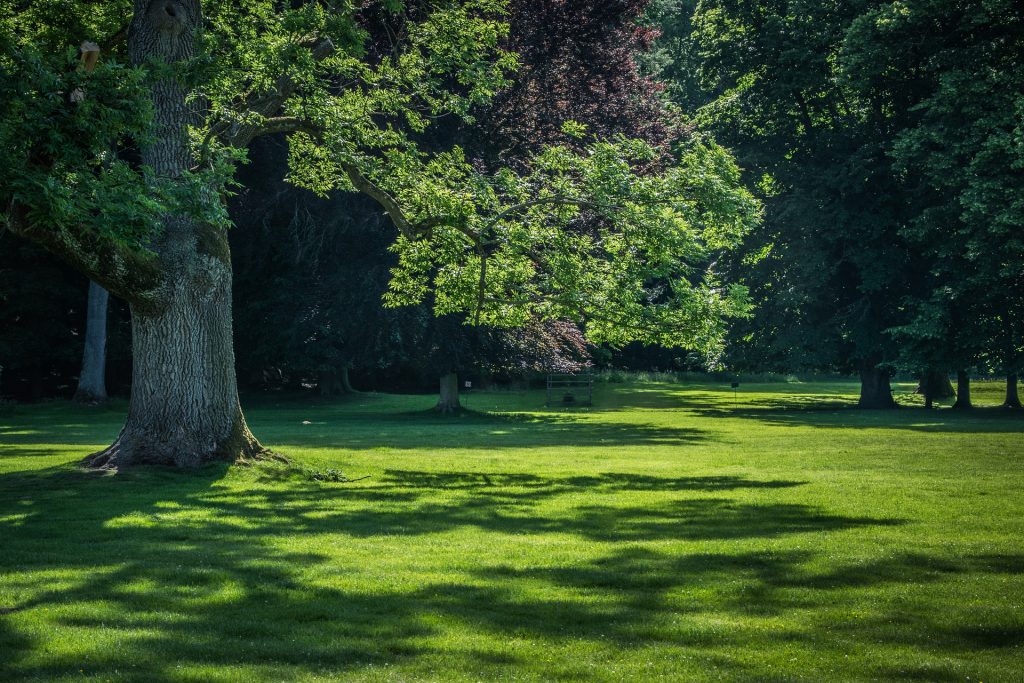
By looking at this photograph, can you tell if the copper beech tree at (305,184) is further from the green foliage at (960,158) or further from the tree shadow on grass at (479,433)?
the green foliage at (960,158)

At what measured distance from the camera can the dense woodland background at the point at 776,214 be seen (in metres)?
33.2

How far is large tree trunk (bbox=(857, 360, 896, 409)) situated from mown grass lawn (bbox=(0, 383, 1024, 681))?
20072 mm

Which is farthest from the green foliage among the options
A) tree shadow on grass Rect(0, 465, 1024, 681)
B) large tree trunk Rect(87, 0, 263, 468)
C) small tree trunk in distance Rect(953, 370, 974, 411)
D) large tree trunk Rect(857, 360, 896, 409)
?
large tree trunk Rect(87, 0, 263, 468)

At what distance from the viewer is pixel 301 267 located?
3756 cm

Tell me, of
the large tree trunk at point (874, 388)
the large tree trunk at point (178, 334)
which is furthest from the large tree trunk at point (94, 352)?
the large tree trunk at point (874, 388)

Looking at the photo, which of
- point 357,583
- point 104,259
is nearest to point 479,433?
point 104,259

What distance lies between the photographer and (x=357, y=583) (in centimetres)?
923

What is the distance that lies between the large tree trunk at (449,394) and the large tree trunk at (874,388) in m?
15.3

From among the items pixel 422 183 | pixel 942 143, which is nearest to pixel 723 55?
pixel 942 143

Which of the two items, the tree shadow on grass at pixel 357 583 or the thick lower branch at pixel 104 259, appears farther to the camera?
the thick lower branch at pixel 104 259

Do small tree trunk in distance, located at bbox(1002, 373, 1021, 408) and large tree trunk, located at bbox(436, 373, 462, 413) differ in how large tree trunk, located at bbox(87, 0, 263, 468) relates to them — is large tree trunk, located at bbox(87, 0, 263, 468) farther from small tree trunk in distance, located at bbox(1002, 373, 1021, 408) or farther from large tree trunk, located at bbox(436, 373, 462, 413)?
small tree trunk in distance, located at bbox(1002, 373, 1021, 408)

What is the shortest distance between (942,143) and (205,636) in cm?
3060

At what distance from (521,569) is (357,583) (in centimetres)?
155

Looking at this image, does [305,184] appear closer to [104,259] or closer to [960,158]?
[104,259]
